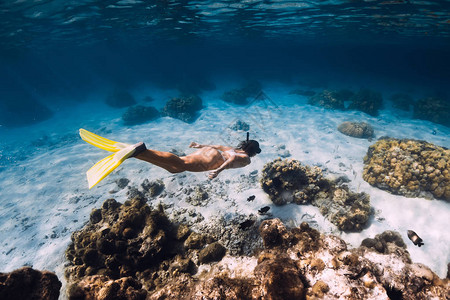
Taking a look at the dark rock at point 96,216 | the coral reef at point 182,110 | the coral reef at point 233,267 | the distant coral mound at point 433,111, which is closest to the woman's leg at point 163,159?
the coral reef at point 233,267

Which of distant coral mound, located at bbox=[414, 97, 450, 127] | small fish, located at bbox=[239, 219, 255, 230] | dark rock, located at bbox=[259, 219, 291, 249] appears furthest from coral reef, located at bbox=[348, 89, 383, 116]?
dark rock, located at bbox=[259, 219, 291, 249]

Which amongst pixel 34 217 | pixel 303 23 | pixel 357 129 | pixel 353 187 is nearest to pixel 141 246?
pixel 353 187

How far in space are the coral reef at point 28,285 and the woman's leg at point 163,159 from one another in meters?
2.38

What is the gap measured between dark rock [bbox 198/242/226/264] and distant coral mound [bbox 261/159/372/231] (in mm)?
2951

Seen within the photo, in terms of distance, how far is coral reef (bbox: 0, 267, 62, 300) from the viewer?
2725 millimetres

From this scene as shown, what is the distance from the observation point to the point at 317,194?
21.1 ft

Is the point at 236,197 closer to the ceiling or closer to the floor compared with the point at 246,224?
closer to the floor

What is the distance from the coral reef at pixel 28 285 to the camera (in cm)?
272

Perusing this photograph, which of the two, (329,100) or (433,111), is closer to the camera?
(433,111)

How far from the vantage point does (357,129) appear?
522 inches

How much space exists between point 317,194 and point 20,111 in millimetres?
48128

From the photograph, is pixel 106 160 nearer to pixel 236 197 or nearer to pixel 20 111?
pixel 236 197

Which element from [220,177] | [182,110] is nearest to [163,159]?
[220,177]

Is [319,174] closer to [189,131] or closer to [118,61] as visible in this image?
[189,131]
